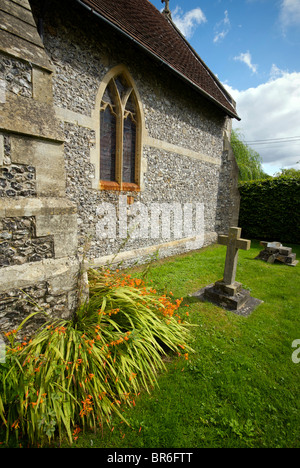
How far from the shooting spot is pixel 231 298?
4043 mm

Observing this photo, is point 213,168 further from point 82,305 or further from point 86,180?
point 82,305

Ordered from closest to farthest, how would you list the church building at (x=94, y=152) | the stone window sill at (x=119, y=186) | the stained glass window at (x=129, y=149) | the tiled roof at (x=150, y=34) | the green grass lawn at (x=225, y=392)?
the green grass lawn at (x=225, y=392) < the church building at (x=94, y=152) < the tiled roof at (x=150, y=34) < the stone window sill at (x=119, y=186) < the stained glass window at (x=129, y=149)

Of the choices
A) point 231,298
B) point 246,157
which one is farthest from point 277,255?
point 246,157

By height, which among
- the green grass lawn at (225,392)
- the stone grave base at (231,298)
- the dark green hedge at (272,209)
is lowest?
the green grass lawn at (225,392)

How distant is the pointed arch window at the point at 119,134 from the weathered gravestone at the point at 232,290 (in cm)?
299

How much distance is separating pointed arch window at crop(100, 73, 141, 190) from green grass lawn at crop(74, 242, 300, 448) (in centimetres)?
350

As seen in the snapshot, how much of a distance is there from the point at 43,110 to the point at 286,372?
4.26 meters

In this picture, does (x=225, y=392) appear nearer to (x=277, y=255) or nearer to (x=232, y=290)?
(x=232, y=290)

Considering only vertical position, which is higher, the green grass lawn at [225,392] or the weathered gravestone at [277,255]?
the weathered gravestone at [277,255]

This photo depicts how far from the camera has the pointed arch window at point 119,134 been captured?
5.21m

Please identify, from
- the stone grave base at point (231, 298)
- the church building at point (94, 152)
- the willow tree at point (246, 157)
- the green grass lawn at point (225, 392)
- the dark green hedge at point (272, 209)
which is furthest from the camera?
the willow tree at point (246, 157)

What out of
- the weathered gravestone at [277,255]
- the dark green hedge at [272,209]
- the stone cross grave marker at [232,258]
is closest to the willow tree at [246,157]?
the dark green hedge at [272,209]

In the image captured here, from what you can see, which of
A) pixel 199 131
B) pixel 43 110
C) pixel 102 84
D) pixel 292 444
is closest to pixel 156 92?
pixel 102 84

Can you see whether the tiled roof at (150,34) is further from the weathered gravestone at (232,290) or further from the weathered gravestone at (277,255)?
the weathered gravestone at (277,255)
